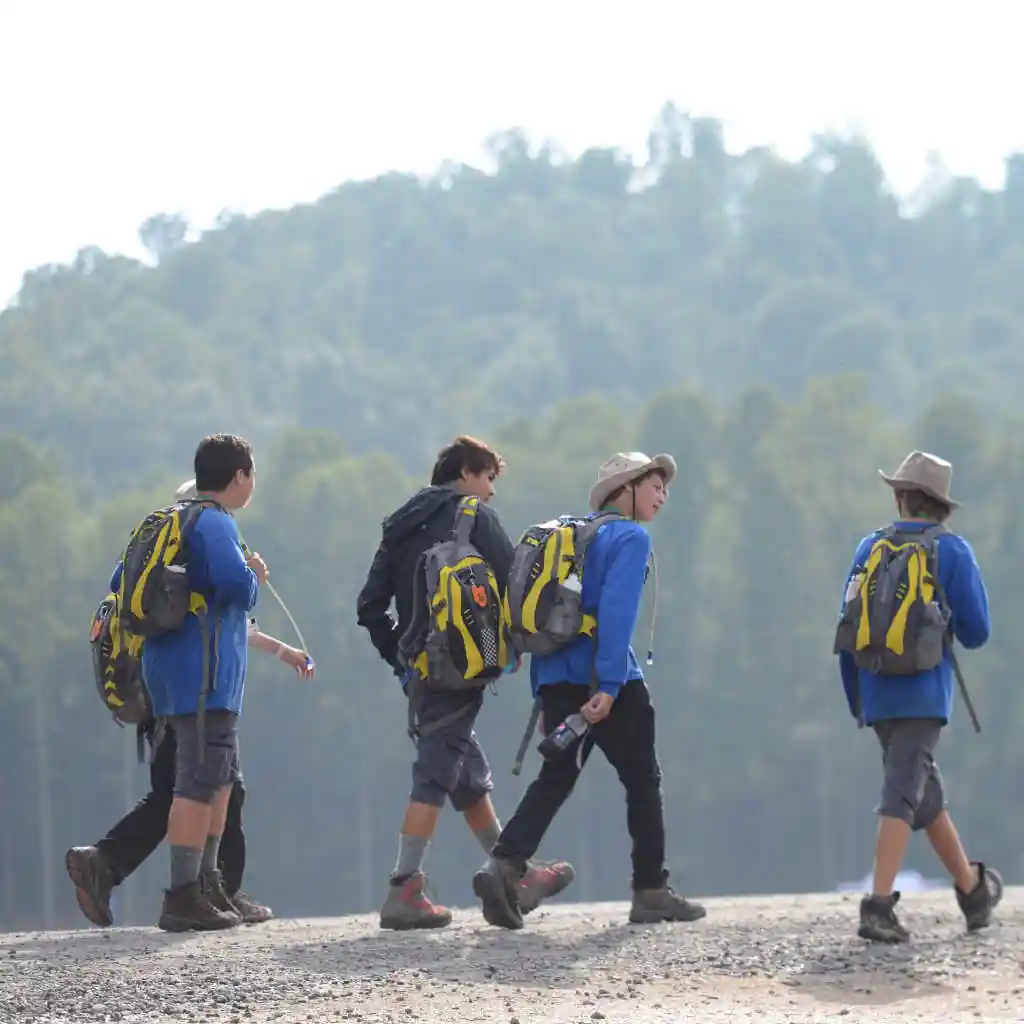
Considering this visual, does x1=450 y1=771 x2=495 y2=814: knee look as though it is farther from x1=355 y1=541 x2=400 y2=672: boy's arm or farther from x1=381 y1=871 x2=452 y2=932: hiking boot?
x1=355 y1=541 x2=400 y2=672: boy's arm

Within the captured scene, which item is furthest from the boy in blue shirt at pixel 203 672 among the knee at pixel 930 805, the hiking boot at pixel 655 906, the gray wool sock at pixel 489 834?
the knee at pixel 930 805

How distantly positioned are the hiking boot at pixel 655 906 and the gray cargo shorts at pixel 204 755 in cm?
173

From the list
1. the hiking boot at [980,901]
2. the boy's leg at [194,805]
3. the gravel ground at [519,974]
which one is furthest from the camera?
the hiking boot at [980,901]

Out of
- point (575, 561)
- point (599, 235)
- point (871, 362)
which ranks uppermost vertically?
point (599, 235)

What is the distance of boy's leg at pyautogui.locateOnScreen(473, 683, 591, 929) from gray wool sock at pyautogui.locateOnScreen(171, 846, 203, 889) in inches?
40.6

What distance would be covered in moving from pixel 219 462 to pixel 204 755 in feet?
3.56

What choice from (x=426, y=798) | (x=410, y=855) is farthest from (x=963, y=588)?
(x=410, y=855)

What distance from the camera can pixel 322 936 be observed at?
28.7 ft

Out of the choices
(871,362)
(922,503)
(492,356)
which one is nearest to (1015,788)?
(922,503)

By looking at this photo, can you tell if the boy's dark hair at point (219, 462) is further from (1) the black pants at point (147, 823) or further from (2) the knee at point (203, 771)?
(1) the black pants at point (147, 823)

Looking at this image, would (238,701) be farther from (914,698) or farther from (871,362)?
(871,362)

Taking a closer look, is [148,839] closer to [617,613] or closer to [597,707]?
[597,707]

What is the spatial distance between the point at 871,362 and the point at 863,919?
138 m

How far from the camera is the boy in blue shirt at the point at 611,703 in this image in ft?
28.4
